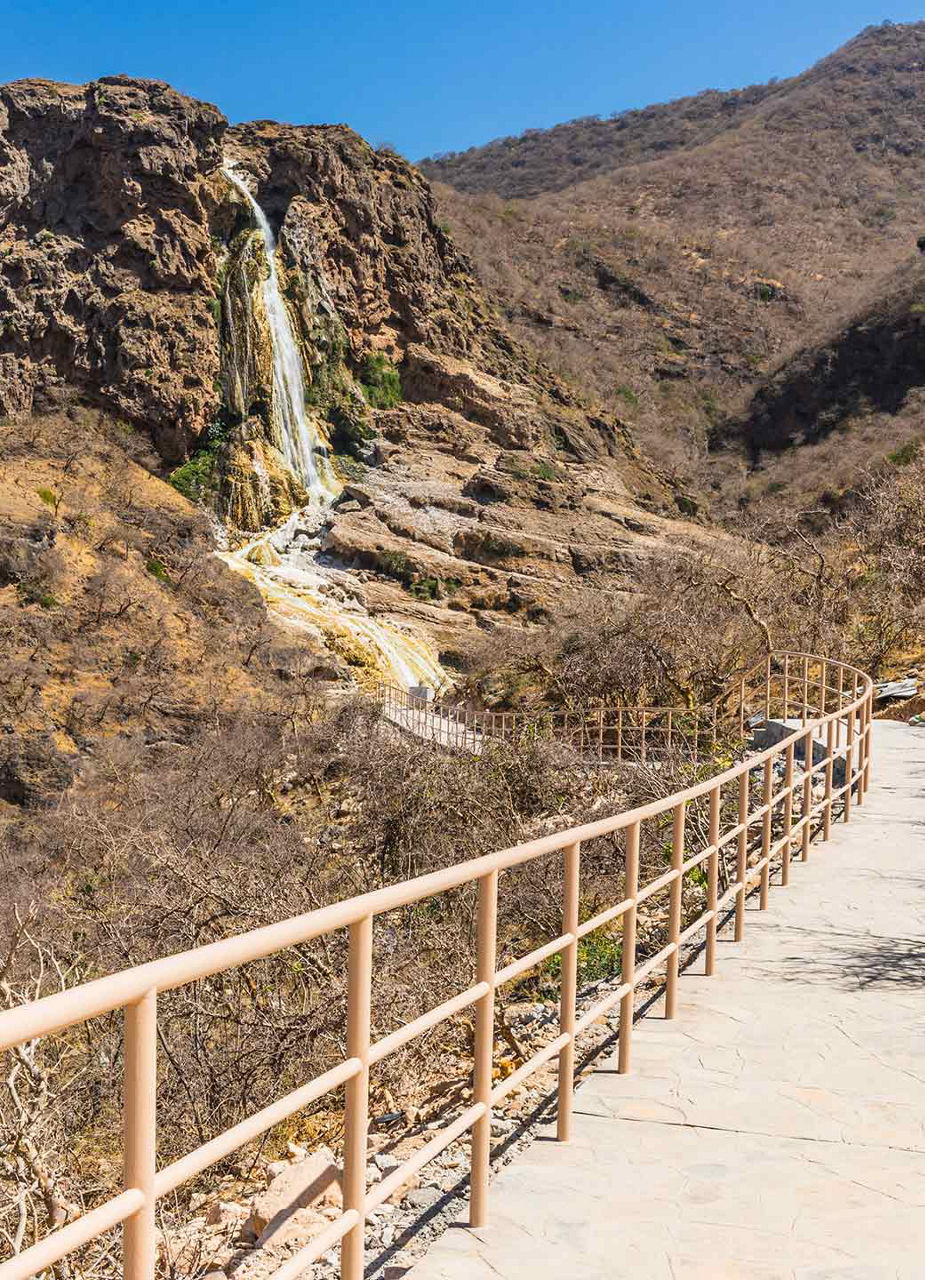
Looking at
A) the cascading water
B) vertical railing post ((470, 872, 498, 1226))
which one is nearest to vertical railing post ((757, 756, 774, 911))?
vertical railing post ((470, 872, 498, 1226))

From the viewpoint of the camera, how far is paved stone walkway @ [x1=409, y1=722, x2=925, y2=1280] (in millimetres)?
3262

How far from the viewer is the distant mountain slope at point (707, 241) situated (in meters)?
71.8

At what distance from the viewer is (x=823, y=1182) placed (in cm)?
376

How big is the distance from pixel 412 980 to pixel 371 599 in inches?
1172

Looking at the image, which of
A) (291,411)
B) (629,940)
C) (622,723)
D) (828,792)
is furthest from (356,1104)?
(291,411)

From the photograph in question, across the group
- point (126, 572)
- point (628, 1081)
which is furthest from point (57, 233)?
point (628, 1081)

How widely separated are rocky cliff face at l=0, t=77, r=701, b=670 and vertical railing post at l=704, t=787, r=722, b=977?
30159mm

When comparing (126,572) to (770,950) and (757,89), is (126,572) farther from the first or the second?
Result: (757,89)

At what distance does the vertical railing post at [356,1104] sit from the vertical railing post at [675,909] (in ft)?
9.27

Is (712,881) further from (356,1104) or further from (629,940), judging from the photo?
(356,1104)

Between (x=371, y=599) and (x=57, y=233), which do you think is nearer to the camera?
(x=371, y=599)

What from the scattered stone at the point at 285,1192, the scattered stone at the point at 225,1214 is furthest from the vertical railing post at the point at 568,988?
the scattered stone at the point at 225,1214

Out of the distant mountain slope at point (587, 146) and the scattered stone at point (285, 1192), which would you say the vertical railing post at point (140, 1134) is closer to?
the scattered stone at point (285, 1192)

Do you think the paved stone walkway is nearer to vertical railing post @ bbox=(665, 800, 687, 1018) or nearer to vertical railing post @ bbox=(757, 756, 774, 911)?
vertical railing post @ bbox=(665, 800, 687, 1018)
